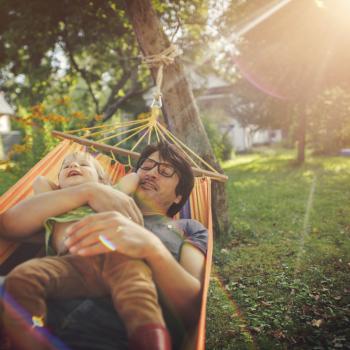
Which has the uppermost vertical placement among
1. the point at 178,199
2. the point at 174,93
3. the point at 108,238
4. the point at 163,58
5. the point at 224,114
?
the point at 163,58

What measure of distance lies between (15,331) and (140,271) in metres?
0.41

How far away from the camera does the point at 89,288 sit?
1.25 meters

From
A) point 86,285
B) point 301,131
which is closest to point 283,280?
point 86,285

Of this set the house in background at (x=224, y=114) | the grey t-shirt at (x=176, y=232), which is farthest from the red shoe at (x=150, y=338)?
the house in background at (x=224, y=114)

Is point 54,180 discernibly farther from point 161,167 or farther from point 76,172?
point 161,167

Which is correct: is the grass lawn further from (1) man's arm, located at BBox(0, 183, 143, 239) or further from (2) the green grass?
(1) man's arm, located at BBox(0, 183, 143, 239)

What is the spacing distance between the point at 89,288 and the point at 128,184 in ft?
2.08

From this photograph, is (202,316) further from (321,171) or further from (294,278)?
(321,171)

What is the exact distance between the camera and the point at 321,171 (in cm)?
904

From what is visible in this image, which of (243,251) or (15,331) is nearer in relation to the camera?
(15,331)

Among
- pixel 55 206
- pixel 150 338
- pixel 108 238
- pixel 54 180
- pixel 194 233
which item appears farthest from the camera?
pixel 54 180

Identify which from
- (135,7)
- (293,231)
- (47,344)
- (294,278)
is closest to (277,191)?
(293,231)

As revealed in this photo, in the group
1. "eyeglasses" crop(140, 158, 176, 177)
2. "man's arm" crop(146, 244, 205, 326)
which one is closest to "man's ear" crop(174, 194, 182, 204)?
"eyeglasses" crop(140, 158, 176, 177)

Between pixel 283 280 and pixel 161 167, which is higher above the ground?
pixel 161 167
